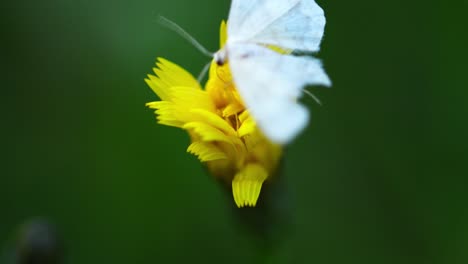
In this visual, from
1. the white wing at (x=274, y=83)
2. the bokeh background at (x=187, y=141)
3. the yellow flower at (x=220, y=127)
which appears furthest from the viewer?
the bokeh background at (x=187, y=141)

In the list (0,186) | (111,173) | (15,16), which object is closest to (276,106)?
(111,173)

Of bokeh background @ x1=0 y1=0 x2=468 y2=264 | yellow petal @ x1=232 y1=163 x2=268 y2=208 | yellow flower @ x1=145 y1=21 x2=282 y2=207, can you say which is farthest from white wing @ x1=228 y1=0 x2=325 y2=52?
bokeh background @ x1=0 y1=0 x2=468 y2=264

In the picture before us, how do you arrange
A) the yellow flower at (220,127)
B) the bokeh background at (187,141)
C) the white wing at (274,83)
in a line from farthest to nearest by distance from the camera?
1. the bokeh background at (187,141)
2. the yellow flower at (220,127)
3. the white wing at (274,83)

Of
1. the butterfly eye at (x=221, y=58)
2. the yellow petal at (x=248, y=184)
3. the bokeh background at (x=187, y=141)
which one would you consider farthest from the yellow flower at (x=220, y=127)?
the bokeh background at (x=187, y=141)

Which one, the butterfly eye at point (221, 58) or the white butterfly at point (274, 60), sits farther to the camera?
the butterfly eye at point (221, 58)

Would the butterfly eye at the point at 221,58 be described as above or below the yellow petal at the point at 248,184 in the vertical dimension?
above

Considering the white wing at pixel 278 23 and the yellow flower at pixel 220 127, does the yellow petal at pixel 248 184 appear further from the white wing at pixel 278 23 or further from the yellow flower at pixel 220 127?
the white wing at pixel 278 23

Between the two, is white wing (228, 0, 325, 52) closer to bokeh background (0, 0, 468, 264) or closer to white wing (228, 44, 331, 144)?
white wing (228, 44, 331, 144)

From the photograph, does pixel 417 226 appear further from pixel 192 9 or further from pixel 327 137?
pixel 192 9
